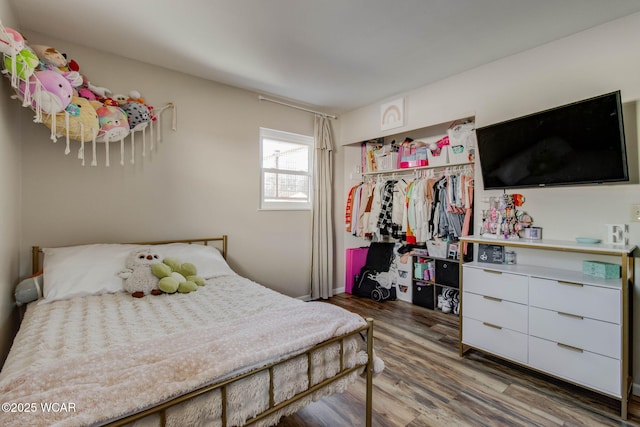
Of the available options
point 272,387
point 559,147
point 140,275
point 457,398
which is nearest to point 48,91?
point 140,275

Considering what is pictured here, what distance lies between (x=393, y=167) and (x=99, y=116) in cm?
304

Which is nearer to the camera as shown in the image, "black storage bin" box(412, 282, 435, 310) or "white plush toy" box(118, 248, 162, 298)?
"white plush toy" box(118, 248, 162, 298)

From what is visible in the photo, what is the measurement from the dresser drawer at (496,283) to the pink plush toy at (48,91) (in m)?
3.16

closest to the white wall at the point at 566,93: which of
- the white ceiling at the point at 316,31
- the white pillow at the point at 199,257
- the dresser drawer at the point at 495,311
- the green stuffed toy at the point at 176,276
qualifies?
the white ceiling at the point at 316,31

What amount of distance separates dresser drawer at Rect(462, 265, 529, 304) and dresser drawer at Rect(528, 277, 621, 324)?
0.20ft

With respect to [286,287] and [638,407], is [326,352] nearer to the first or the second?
[638,407]

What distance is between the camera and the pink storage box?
407cm

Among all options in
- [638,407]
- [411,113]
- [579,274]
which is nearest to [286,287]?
[411,113]

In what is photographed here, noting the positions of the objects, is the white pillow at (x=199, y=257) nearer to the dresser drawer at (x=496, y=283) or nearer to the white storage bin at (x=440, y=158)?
the dresser drawer at (x=496, y=283)

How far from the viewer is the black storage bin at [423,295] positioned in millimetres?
3496

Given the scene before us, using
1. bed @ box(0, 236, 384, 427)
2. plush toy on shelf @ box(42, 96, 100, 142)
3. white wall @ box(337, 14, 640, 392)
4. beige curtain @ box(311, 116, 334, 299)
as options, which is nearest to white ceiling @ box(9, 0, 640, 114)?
white wall @ box(337, 14, 640, 392)

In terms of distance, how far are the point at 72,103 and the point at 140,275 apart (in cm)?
128

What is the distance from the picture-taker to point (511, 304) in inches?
85.4

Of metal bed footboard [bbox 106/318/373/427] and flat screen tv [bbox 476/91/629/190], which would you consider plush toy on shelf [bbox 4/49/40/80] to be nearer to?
metal bed footboard [bbox 106/318/373/427]
